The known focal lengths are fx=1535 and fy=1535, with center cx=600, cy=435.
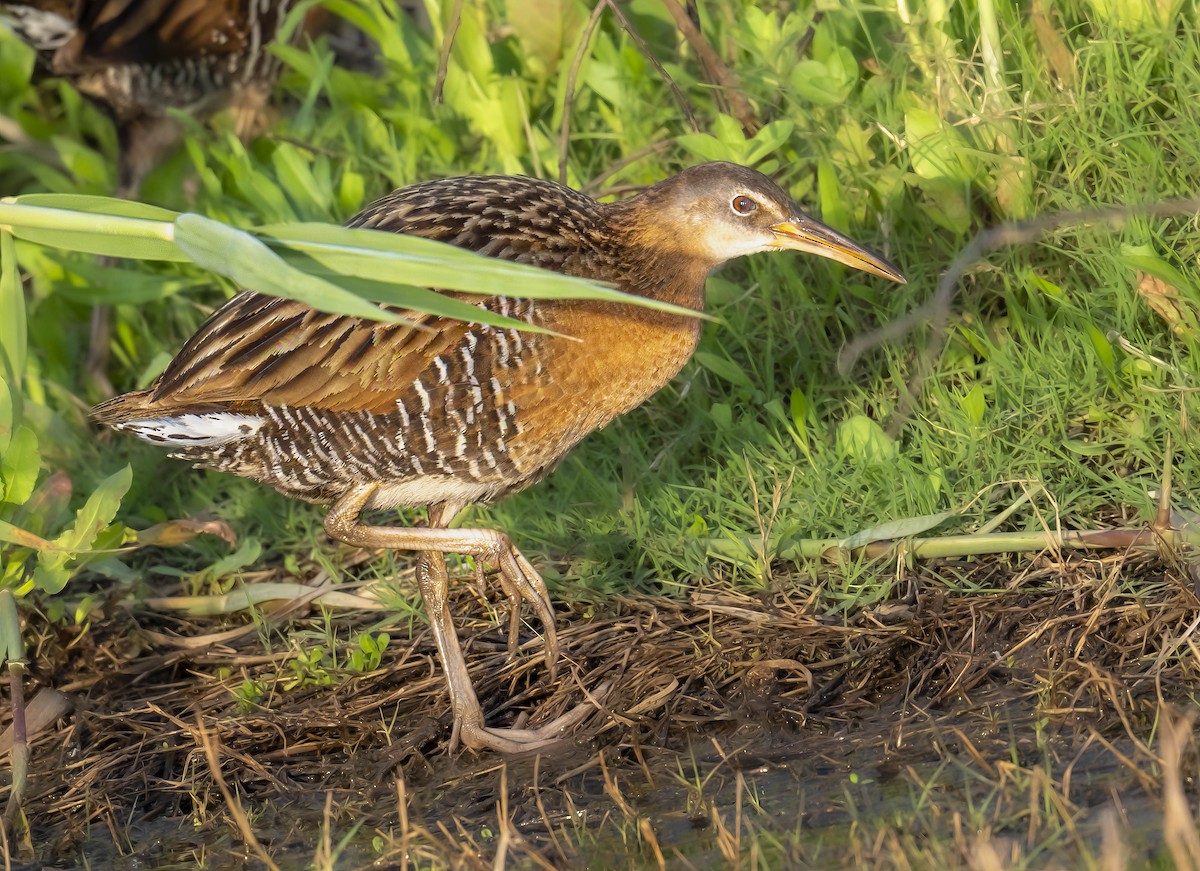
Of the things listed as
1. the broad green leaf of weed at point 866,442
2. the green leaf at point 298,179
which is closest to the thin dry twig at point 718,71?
the broad green leaf of weed at point 866,442

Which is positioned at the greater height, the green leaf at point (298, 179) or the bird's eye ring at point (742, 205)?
the bird's eye ring at point (742, 205)

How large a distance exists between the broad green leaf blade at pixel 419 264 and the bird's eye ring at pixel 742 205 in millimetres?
1287

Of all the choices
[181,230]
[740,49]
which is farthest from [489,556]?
[740,49]

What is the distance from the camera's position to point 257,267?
2.83 meters

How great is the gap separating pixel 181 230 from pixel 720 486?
2.08m

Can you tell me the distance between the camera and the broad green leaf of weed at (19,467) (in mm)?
4152

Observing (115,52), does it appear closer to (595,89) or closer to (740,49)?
(595,89)

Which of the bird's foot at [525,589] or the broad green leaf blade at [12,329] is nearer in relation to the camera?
the broad green leaf blade at [12,329]

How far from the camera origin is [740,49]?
5.46 meters

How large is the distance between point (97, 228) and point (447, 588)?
1665mm

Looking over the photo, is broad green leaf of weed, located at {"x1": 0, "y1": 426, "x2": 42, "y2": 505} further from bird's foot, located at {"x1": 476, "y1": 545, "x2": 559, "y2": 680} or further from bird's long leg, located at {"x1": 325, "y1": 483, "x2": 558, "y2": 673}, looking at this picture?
bird's foot, located at {"x1": 476, "y1": 545, "x2": 559, "y2": 680}

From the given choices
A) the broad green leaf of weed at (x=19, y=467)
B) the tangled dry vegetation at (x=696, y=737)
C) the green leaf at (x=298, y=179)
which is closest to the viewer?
the tangled dry vegetation at (x=696, y=737)

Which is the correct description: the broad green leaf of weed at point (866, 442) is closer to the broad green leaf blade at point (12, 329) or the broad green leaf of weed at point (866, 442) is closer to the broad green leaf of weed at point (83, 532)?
the broad green leaf of weed at point (83, 532)

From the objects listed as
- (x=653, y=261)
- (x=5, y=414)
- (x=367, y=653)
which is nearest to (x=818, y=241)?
(x=653, y=261)
